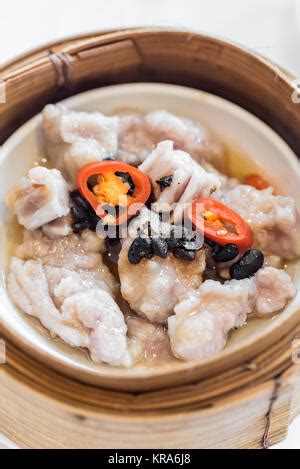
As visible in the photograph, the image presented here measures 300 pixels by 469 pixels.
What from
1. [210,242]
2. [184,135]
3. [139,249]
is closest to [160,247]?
[139,249]

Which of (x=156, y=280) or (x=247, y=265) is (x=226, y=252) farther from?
(x=156, y=280)

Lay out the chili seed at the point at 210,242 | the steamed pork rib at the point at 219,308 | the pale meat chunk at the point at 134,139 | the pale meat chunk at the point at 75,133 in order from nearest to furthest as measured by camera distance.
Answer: the steamed pork rib at the point at 219,308 → the chili seed at the point at 210,242 → the pale meat chunk at the point at 75,133 → the pale meat chunk at the point at 134,139

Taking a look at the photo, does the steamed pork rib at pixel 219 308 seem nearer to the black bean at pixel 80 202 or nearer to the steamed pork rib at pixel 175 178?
the steamed pork rib at pixel 175 178

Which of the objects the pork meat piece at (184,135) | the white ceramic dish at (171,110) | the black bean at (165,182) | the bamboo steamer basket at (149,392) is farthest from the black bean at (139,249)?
the pork meat piece at (184,135)

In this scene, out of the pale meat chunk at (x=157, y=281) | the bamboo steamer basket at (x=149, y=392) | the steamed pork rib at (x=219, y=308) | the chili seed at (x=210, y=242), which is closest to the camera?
the bamboo steamer basket at (x=149, y=392)

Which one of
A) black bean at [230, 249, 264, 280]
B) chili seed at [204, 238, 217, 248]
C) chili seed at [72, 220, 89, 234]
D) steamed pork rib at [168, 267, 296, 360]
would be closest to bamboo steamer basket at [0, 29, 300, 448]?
steamed pork rib at [168, 267, 296, 360]

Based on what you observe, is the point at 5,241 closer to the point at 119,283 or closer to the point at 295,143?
the point at 119,283

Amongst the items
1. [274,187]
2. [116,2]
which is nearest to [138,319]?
[274,187]
